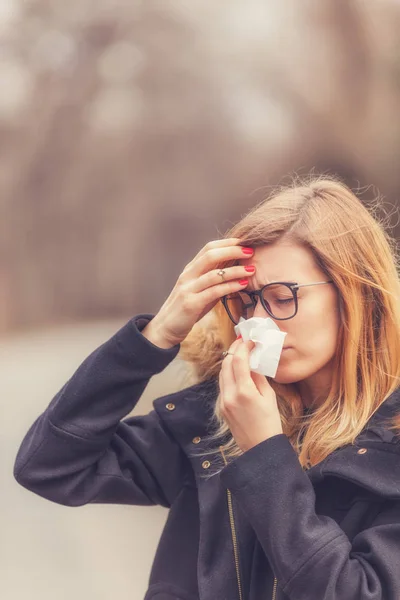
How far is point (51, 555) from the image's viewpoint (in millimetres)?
1885

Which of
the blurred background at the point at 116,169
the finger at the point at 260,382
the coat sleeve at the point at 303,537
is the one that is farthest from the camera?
the blurred background at the point at 116,169

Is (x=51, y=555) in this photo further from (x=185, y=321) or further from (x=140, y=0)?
(x=140, y=0)

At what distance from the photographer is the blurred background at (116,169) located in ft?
6.12

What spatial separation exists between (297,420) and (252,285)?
27 cm

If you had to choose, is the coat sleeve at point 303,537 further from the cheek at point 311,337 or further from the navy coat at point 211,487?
the cheek at point 311,337

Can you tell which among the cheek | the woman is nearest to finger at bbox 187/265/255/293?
the woman

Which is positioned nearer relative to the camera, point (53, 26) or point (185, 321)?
point (185, 321)

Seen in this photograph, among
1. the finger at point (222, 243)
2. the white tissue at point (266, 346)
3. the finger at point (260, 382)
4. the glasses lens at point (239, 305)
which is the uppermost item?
the finger at point (222, 243)

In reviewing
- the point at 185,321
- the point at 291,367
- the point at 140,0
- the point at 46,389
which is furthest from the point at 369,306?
the point at 140,0

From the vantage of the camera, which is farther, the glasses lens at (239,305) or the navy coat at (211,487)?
the glasses lens at (239,305)

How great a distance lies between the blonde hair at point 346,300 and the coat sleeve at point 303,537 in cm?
16

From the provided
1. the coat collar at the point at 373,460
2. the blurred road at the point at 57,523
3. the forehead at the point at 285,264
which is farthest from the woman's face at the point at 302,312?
the blurred road at the point at 57,523

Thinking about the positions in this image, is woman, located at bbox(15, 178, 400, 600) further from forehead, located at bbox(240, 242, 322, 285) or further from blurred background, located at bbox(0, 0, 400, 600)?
blurred background, located at bbox(0, 0, 400, 600)

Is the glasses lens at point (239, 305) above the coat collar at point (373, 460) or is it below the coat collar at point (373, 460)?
above
